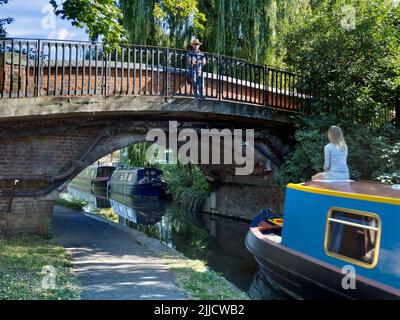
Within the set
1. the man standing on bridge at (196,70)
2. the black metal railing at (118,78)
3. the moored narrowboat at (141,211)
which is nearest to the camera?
the black metal railing at (118,78)

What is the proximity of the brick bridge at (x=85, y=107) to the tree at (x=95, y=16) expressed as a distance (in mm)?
1516

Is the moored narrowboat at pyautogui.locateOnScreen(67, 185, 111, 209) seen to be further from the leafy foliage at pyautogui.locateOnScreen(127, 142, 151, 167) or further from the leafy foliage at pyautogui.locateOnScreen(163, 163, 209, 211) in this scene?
the leafy foliage at pyautogui.locateOnScreen(127, 142, 151, 167)

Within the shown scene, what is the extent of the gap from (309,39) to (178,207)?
1141cm

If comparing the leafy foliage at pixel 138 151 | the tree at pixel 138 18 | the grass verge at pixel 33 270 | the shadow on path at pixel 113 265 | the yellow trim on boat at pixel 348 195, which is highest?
the tree at pixel 138 18

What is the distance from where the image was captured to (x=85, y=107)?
8070 mm

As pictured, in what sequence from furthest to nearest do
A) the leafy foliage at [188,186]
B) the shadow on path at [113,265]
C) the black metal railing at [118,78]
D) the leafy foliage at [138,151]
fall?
the leafy foliage at [138,151]
the leafy foliage at [188,186]
the black metal railing at [118,78]
the shadow on path at [113,265]

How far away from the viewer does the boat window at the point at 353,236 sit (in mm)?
4949

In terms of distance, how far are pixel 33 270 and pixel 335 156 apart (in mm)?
4528

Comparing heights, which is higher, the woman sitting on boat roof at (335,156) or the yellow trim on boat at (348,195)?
the woman sitting on boat roof at (335,156)

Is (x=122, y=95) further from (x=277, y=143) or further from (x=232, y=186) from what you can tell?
(x=232, y=186)

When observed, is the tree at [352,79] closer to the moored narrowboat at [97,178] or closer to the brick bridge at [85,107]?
the brick bridge at [85,107]

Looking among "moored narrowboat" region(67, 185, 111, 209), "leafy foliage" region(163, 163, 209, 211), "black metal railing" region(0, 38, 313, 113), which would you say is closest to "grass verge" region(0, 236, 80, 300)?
"black metal railing" region(0, 38, 313, 113)

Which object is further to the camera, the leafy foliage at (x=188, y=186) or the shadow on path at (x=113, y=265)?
the leafy foliage at (x=188, y=186)

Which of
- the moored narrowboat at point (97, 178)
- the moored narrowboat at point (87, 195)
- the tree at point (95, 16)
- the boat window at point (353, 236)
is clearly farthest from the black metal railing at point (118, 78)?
the moored narrowboat at point (97, 178)
